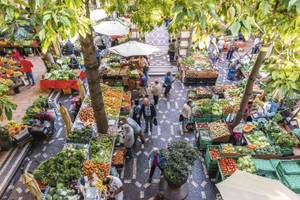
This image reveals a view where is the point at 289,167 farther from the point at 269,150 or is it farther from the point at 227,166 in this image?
the point at 227,166

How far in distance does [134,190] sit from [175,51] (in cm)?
1041

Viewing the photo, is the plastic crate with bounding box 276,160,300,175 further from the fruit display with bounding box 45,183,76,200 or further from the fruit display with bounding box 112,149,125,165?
the fruit display with bounding box 45,183,76,200

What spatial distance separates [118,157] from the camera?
8508 mm

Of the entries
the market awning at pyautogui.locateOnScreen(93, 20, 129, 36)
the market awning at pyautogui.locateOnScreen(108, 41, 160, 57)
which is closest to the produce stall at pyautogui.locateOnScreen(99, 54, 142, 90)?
the market awning at pyautogui.locateOnScreen(108, 41, 160, 57)

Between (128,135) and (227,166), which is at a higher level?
(128,135)

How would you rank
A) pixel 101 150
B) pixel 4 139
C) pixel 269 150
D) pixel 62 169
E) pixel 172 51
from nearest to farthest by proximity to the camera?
1. pixel 62 169
2. pixel 101 150
3. pixel 269 150
4. pixel 4 139
5. pixel 172 51

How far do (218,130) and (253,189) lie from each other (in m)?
3.77

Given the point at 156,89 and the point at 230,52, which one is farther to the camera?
the point at 230,52

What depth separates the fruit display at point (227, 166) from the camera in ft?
25.5

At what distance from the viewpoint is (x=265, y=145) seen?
28.7 ft

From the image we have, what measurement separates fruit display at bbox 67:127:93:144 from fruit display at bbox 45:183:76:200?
6.40 ft

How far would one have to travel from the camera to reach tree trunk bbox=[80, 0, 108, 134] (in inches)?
275

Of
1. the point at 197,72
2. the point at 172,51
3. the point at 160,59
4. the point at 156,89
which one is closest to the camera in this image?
the point at 156,89

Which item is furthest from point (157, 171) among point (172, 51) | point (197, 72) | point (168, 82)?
point (172, 51)
